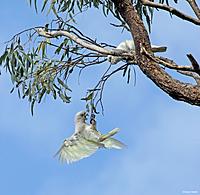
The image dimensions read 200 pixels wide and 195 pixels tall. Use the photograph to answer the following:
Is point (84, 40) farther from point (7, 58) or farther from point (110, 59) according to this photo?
point (7, 58)

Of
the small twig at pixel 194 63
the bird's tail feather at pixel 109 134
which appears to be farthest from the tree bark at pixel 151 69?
the bird's tail feather at pixel 109 134

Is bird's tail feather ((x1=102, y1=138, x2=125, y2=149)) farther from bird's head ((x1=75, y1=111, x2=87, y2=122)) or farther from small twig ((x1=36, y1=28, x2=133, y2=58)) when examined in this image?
small twig ((x1=36, y1=28, x2=133, y2=58))

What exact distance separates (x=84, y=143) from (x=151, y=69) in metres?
0.58

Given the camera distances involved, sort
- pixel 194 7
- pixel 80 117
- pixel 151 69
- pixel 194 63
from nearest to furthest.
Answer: pixel 194 63 → pixel 151 69 → pixel 194 7 → pixel 80 117

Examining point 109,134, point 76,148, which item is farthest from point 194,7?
point 76,148

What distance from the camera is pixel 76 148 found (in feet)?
9.25

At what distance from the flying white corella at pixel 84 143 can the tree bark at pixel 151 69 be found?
0.49 m

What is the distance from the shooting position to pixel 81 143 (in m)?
2.81

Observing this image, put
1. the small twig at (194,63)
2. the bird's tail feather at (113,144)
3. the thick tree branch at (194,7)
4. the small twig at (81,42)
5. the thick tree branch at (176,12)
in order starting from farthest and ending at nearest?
the bird's tail feather at (113,144), the small twig at (81,42), the thick tree branch at (194,7), the thick tree branch at (176,12), the small twig at (194,63)

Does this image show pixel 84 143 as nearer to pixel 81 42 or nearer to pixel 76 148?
pixel 76 148

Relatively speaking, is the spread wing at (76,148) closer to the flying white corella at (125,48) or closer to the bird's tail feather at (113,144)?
the bird's tail feather at (113,144)

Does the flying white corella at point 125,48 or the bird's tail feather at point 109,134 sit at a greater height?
the flying white corella at point 125,48

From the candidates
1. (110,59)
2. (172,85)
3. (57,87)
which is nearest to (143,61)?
(172,85)

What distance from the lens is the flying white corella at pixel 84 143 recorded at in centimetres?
279
